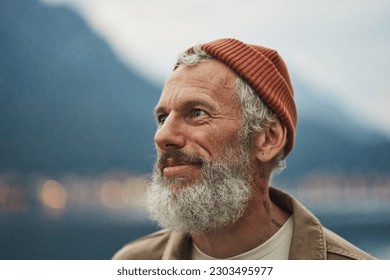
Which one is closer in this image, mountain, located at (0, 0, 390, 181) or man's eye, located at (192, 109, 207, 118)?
man's eye, located at (192, 109, 207, 118)

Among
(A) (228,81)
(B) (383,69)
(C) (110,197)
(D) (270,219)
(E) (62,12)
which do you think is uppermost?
(E) (62,12)

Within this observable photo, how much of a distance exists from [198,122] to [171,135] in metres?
0.11

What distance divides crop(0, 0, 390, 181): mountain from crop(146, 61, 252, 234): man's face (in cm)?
42

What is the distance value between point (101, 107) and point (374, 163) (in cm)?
121

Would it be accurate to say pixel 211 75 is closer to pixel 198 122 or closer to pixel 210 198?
pixel 198 122

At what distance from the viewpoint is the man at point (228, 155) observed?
157 cm

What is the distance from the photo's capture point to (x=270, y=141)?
5.44 ft

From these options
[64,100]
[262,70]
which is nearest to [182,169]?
[262,70]

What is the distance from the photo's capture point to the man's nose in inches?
61.0

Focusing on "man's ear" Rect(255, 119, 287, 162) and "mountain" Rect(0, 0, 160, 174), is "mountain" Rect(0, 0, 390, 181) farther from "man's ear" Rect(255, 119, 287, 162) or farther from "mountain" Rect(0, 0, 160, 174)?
"man's ear" Rect(255, 119, 287, 162)

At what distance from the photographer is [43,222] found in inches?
80.7

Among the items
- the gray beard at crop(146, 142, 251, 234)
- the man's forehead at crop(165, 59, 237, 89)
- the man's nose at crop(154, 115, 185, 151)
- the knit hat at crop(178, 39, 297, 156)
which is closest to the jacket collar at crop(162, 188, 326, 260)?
the gray beard at crop(146, 142, 251, 234)

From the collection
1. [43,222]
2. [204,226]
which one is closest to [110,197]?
[43,222]

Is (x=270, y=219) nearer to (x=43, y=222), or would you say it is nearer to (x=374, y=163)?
(x=374, y=163)
